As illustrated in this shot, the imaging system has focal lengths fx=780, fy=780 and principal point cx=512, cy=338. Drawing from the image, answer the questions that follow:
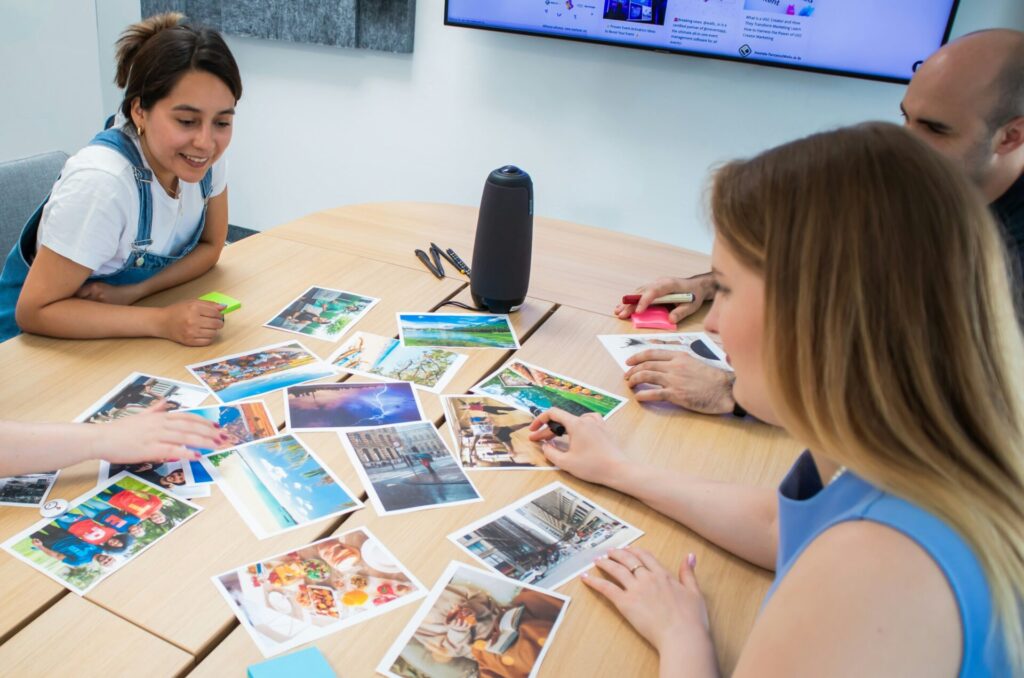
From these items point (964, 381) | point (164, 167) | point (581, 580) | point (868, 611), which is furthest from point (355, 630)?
point (164, 167)

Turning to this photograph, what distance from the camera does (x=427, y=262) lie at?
175cm

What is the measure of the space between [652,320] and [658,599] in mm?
828

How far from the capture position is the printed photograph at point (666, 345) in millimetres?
1450

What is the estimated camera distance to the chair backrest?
5.32 feet

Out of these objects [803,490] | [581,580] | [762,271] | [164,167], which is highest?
[762,271]

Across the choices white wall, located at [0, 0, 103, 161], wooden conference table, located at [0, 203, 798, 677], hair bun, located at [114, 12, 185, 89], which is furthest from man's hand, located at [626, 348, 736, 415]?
white wall, located at [0, 0, 103, 161]

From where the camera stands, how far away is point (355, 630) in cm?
79

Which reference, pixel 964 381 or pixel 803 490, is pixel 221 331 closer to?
pixel 803 490

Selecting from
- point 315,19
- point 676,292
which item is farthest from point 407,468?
point 315,19

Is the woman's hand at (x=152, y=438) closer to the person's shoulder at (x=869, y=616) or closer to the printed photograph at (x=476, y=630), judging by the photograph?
the printed photograph at (x=476, y=630)

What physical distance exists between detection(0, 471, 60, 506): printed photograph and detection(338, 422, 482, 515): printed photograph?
359mm

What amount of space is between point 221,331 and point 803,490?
39.4 inches

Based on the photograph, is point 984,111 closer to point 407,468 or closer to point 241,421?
point 407,468

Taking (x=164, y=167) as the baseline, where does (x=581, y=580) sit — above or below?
below
